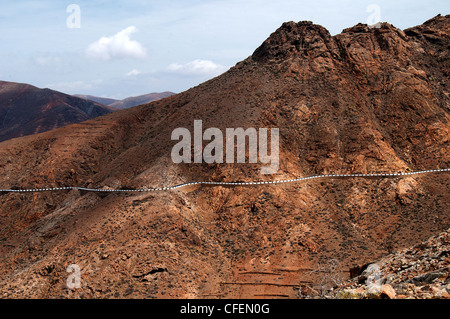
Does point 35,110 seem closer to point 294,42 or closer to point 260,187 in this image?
point 294,42

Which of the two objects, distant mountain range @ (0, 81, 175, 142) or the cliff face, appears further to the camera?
distant mountain range @ (0, 81, 175, 142)

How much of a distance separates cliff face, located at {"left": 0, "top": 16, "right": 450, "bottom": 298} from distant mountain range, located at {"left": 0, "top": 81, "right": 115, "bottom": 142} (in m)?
44.8

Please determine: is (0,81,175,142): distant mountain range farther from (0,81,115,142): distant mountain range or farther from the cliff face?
the cliff face

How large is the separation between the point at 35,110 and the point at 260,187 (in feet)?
236

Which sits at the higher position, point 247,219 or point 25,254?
point 247,219

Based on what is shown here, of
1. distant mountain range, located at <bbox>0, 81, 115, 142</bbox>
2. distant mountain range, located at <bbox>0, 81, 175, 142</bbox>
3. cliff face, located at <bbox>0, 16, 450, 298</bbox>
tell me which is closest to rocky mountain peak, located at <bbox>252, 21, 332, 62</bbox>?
cliff face, located at <bbox>0, 16, 450, 298</bbox>

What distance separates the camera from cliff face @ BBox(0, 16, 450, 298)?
18.8 m

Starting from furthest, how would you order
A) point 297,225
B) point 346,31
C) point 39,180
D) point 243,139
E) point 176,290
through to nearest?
1. point 346,31
2. point 39,180
3. point 243,139
4. point 297,225
5. point 176,290

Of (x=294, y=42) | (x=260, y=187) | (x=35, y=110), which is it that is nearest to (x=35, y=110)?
(x=35, y=110)

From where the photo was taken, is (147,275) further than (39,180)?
No

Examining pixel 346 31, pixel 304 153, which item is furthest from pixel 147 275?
pixel 346 31

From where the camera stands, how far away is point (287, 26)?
31891 mm
